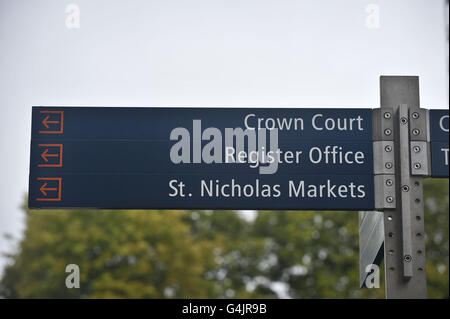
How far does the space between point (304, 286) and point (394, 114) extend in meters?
28.1

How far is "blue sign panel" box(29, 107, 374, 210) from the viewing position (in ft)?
22.2

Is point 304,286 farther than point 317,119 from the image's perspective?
Yes

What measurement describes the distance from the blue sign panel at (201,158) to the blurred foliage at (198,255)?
2269 centimetres

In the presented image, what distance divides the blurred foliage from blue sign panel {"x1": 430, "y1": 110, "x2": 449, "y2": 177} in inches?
894

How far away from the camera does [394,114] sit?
21.9ft

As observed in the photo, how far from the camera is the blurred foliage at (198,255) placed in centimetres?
3077

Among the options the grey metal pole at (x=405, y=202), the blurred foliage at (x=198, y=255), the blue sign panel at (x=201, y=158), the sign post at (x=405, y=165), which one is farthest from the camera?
the blurred foliage at (x=198, y=255)

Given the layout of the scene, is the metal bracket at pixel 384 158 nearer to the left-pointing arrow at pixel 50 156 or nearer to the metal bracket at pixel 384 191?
the metal bracket at pixel 384 191

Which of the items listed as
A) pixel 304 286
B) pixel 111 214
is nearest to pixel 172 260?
pixel 111 214

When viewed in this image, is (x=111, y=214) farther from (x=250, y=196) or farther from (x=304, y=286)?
(x=250, y=196)
